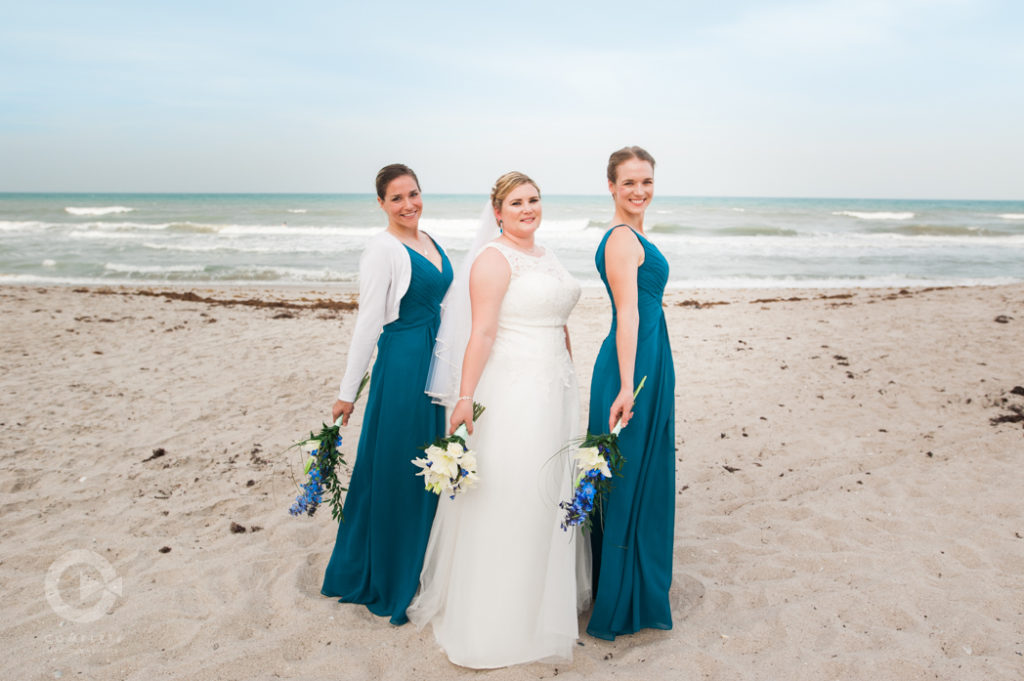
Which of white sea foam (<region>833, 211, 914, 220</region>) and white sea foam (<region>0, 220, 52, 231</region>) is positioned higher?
white sea foam (<region>833, 211, 914, 220</region>)

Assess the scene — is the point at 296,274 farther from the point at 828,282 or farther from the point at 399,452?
the point at 399,452

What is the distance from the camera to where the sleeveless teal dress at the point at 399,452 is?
3.23 metres

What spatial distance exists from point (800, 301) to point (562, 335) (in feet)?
34.5

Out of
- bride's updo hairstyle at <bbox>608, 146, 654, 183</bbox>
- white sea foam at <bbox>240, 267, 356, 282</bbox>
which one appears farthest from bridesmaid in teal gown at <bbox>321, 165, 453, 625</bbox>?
white sea foam at <bbox>240, 267, 356, 282</bbox>

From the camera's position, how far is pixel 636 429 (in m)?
3.05

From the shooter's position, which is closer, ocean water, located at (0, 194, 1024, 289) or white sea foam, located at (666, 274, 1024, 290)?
white sea foam, located at (666, 274, 1024, 290)

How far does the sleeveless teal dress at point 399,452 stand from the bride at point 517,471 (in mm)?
372

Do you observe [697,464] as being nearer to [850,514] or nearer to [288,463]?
[850,514]

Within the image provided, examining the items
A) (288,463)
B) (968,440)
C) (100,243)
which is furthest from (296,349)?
(100,243)

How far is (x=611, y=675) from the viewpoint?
281 cm

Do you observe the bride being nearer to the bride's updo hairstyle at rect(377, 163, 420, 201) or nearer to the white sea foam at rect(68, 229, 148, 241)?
the bride's updo hairstyle at rect(377, 163, 420, 201)

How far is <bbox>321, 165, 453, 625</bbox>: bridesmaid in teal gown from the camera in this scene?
3.11 metres

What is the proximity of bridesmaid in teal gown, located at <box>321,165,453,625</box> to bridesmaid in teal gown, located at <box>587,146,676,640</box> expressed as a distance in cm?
85

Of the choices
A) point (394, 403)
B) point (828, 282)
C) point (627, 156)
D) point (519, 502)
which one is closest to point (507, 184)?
point (627, 156)
